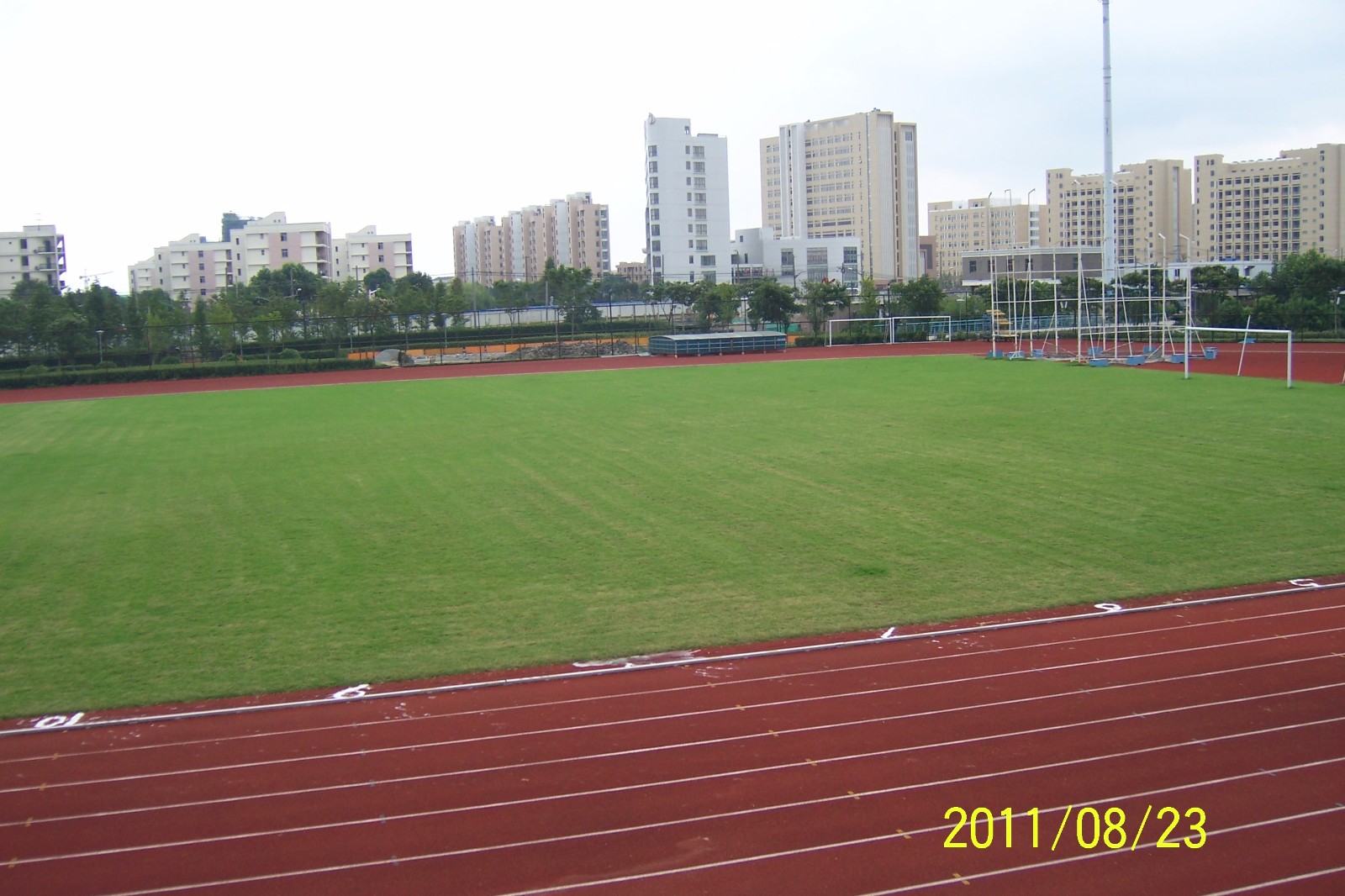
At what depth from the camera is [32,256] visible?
291 ft

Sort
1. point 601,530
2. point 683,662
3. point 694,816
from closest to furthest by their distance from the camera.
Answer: point 694,816 < point 683,662 < point 601,530

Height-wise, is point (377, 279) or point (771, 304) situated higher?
point (377, 279)

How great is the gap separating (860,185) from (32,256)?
92.5 metres

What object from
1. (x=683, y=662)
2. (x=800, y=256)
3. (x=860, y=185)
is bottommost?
(x=683, y=662)

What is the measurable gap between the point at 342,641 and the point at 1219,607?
8.14 m

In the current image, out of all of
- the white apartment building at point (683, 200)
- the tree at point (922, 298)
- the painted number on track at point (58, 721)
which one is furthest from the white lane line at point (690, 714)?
the white apartment building at point (683, 200)

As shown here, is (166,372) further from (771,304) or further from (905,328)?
(905,328)

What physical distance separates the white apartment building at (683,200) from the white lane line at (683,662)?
78183 mm

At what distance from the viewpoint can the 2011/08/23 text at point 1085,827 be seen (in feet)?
18.3

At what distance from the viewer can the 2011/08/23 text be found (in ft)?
18.3

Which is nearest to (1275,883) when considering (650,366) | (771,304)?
(650,366)

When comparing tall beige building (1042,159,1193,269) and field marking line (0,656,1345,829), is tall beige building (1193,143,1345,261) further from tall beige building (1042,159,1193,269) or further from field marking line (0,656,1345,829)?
field marking line (0,656,1345,829)

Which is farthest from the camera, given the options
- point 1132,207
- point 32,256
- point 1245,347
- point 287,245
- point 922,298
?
point 1132,207

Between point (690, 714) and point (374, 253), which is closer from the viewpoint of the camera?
point (690, 714)
